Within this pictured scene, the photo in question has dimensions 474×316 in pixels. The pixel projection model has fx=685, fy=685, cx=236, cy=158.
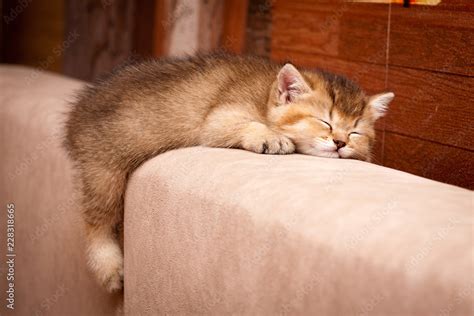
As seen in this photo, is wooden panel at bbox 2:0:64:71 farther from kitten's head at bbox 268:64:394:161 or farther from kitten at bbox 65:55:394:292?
kitten's head at bbox 268:64:394:161

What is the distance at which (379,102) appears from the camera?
2051mm

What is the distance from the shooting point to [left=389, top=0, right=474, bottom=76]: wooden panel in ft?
6.52

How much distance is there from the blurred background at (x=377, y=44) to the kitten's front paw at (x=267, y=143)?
529mm

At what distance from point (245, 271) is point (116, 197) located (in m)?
0.70

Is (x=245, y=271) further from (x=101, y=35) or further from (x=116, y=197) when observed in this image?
(x=101, y=35)

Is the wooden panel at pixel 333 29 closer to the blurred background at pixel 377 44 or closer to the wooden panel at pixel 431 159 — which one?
the blurred background at pixel 377 44

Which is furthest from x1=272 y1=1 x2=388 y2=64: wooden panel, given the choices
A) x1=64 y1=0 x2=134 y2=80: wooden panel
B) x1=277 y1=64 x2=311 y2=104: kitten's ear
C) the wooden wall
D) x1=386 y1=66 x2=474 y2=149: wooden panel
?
x1=64 y1=0 x2=134 y2=80: wooden panel

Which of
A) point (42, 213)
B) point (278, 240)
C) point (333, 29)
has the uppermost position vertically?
point (333, 29)

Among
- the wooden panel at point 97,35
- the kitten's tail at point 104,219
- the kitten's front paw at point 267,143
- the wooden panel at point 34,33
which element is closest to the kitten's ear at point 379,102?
the kitten's front paw at point 267,143

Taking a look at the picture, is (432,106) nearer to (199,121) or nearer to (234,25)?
(199,121)

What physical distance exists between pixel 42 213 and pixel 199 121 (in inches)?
31.0

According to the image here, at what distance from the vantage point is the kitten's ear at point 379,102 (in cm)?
203

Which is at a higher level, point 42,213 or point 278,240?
point 278,240

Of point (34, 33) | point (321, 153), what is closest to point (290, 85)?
point (321, 153)
